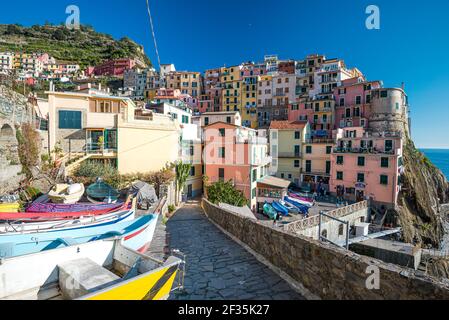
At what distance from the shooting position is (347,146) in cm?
3700

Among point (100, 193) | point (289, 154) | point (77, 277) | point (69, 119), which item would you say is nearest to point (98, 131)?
point (69, 119)

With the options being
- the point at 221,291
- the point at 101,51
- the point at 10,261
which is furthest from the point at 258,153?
the point at 101,51

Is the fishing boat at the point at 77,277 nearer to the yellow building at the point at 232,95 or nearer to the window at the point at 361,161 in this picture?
the window at the point at 361,161

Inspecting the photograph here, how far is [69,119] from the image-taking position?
21.2 meters

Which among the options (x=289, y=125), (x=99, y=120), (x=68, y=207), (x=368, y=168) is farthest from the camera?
(x=289, y=125)

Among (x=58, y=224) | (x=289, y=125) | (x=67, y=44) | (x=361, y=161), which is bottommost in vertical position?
(x=58, y=224)

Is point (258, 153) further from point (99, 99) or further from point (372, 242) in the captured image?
point (99, 99)

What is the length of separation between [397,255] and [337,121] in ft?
102

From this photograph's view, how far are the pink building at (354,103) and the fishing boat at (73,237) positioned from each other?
4634 cm

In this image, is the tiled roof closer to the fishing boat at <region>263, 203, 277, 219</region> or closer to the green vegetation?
the fishing boat at <region>263, 203, 277, 219</region>

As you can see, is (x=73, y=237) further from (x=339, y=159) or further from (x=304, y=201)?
(x=339, y=159)

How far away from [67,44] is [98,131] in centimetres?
11299

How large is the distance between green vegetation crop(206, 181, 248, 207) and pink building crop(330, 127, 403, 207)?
19.6 meters

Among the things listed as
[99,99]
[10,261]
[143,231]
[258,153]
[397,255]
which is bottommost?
[397,255]
